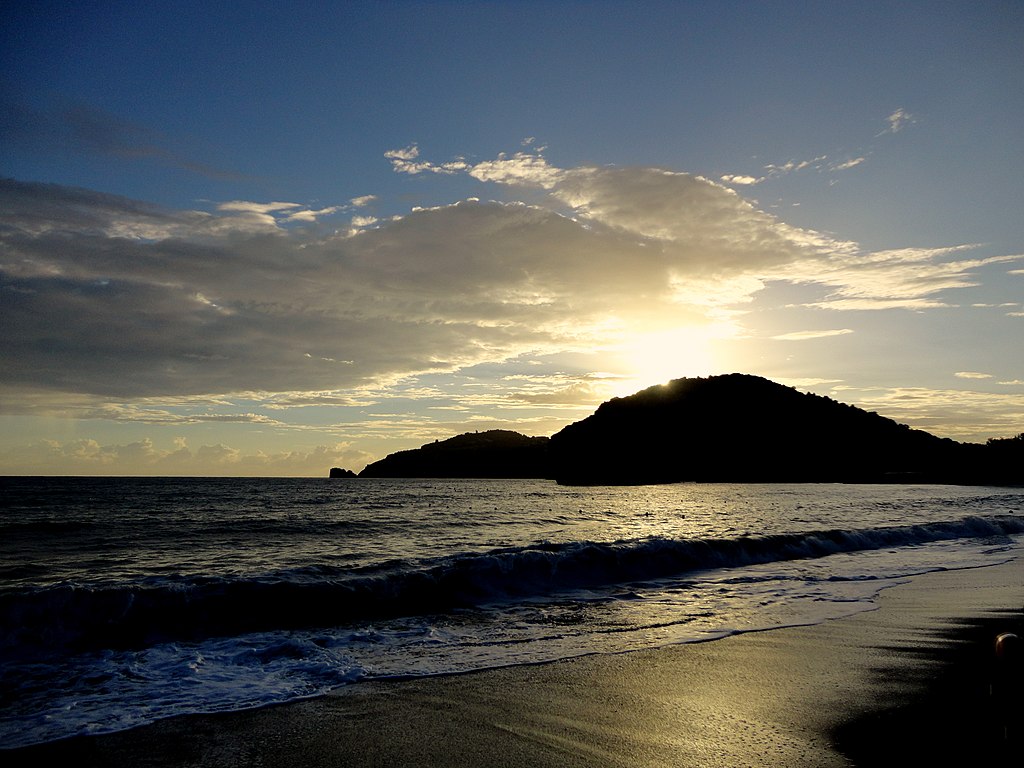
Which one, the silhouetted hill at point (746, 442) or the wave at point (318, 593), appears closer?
the wave at point (318, 593)

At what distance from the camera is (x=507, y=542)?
85.6ft

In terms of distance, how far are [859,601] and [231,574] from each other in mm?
15785

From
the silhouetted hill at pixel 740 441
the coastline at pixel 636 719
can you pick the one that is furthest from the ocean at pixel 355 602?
the silhouetted hill at pixel 740 441

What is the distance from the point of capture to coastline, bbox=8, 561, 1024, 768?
6238 millimetres

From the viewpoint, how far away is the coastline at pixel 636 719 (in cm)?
624

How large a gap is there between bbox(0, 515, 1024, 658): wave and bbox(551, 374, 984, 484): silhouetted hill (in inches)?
4992

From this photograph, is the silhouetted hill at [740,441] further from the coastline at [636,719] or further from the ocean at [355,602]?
the coastline at [636,719]

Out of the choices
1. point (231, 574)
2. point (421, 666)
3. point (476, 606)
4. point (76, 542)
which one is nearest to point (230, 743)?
point (421, 666)

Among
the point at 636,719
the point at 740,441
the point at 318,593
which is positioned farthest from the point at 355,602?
the point at 740,441

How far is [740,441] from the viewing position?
148375mm

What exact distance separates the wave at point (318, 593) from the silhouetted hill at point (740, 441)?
126797mm

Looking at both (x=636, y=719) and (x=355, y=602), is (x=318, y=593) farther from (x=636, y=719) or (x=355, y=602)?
(x=636, y=719)

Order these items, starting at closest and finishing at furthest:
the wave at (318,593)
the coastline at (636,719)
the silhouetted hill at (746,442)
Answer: the coastline at (636,719), the wave at (318,593), the silhouetted hill at (746,442)

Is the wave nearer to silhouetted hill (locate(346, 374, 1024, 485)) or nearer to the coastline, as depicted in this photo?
the coastline
